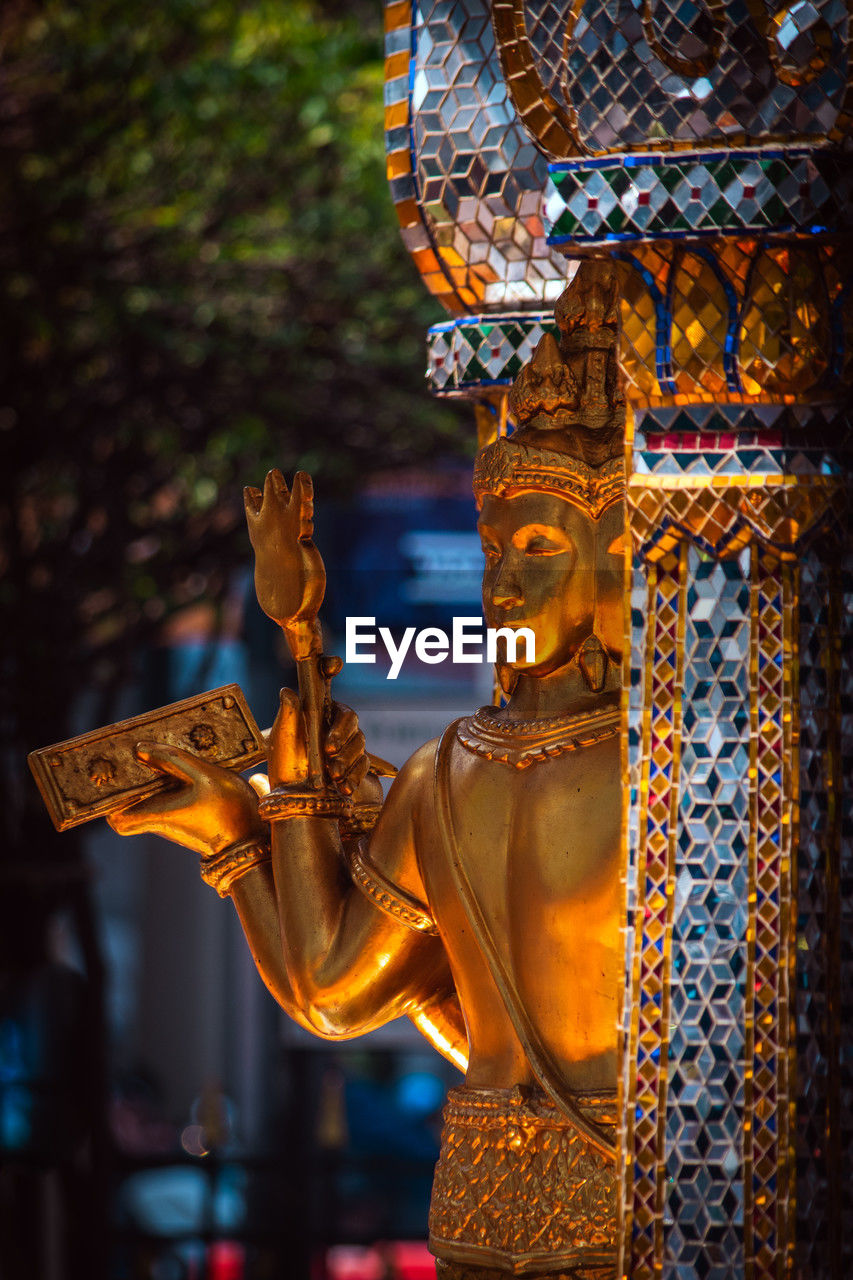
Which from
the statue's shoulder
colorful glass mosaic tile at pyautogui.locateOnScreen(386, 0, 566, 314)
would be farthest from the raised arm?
colorful glass mosaic tile at pyautogui.locateOnScreen(386, 0, 566, 314)

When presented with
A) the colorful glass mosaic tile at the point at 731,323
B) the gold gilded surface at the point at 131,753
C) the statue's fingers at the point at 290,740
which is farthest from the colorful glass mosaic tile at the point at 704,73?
the gold gilded surface at the point at 131,753

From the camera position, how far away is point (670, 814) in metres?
2.14

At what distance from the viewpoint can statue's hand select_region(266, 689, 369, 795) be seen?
2.77 m

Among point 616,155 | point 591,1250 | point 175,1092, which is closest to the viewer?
point 616,155

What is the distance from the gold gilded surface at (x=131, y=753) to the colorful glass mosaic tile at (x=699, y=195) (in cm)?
106

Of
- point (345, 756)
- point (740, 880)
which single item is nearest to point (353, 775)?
point (345, 756)

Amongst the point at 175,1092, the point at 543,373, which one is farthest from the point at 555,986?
the point at 175,1092

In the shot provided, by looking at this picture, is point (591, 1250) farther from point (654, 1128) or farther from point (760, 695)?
point (760, 695)

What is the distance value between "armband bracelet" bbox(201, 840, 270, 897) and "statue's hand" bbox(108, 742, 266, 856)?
1 centimetres

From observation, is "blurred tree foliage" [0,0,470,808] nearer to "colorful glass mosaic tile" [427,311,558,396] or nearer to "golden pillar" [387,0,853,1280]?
"colorful glass mosaic tile" [427,311,558,396]

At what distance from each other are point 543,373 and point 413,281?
709 centimetres

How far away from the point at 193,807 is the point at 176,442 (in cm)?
673

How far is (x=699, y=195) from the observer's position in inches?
81.1

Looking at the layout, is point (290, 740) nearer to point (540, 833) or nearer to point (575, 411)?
point (540, 833)
